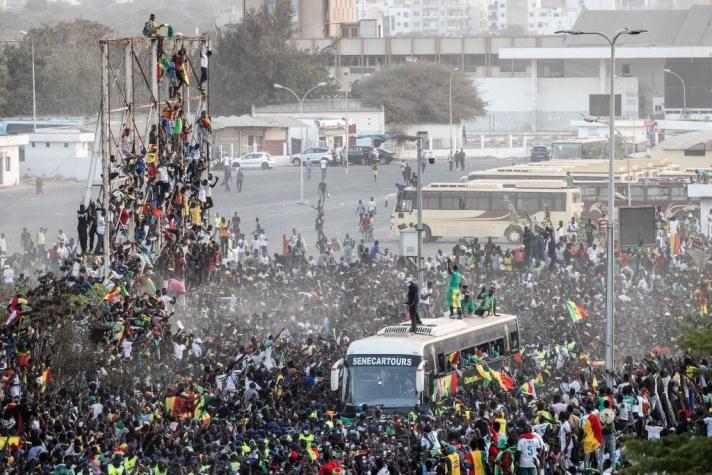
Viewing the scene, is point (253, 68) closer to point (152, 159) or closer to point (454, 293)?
point (152, 159)

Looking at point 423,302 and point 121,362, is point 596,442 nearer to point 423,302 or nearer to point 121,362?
point 121,362

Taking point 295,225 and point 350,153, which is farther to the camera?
point 350,153

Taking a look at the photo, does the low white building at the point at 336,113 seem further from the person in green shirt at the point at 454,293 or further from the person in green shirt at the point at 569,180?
the person in green shirt at the point at 454,293

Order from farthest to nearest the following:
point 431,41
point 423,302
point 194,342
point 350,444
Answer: point 431,41 < point 423,302 < point 194,342 < point 350,444

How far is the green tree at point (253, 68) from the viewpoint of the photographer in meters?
88.8

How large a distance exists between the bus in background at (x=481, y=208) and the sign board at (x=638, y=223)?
52.9ft

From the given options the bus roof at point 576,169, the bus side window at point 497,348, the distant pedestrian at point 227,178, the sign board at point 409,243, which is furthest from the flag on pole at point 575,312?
the distant pedestrian at point 227,178

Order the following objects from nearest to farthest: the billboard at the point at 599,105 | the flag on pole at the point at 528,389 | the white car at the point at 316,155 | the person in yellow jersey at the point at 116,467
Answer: the person in yellow jersey at the point at 116,467 → the flag on pole at the point at 528,389 → the white car at the point at 316,155 → the billboard at the point at 599,105

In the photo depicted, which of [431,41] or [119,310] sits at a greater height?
[431,41]

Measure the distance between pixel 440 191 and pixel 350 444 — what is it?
Answer: 111 feet

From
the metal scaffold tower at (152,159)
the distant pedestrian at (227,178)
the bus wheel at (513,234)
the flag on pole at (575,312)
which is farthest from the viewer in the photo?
the distant pedestrian at (227,178)

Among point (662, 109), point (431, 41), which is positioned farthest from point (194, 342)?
point (431, 41)

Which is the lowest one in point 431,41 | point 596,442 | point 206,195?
point 596,442

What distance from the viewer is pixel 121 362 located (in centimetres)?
2314
